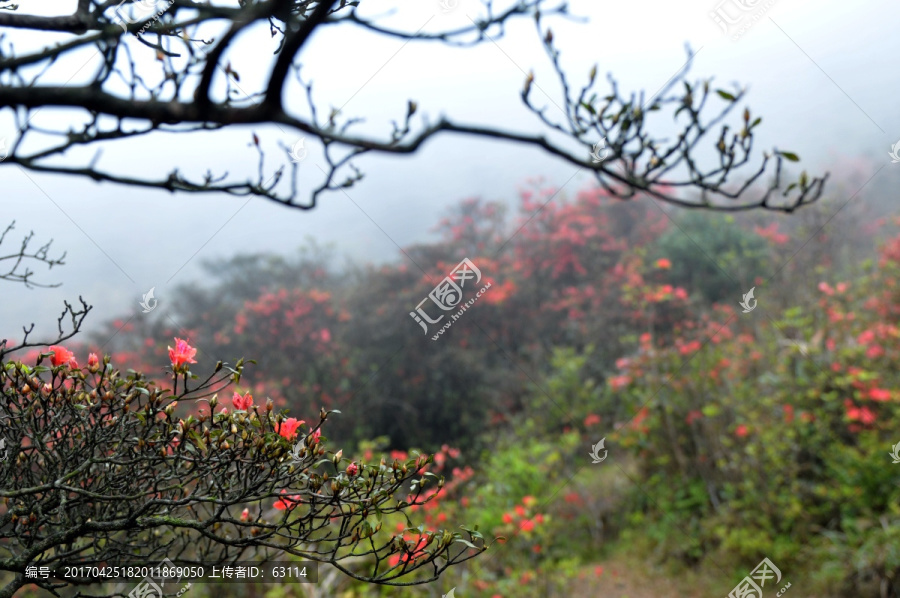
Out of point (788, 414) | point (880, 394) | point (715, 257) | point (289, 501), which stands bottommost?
point (880, 394)

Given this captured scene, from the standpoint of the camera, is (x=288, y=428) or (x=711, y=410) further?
(x=711, y=410)

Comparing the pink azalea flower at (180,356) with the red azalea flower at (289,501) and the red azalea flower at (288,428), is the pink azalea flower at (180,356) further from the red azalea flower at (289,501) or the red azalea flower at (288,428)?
the red azalea flower at (289,501)

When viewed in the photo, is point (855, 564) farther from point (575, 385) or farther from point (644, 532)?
point (575, 385)

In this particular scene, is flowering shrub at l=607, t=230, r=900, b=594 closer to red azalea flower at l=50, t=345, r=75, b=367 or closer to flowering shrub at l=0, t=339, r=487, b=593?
flowering shrub at l=0, t=339, r=487, b=593

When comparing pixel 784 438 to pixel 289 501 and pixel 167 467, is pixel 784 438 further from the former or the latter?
pixel 167 467

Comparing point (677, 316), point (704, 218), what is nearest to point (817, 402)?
point (677, 316)

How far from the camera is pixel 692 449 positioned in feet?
16.3

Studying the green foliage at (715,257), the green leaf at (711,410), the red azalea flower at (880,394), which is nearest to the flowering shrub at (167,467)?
the red azalea flower at (880,394)

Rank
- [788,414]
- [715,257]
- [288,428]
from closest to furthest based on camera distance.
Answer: [288,428], [788,414], [715,257]

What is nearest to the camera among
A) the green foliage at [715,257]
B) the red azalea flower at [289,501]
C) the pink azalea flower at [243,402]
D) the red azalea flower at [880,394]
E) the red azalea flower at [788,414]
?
the red azalea flower at [289,501]

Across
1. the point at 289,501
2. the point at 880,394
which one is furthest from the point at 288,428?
the point at 880,394

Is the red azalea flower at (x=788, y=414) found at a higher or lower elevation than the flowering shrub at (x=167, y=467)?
lower

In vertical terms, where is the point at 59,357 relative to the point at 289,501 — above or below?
above

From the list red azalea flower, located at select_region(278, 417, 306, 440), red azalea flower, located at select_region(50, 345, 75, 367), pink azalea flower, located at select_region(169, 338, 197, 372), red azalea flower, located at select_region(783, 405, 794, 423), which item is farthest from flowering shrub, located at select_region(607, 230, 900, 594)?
red azalea flower, located at select_region(50, 345, 75, 367)
